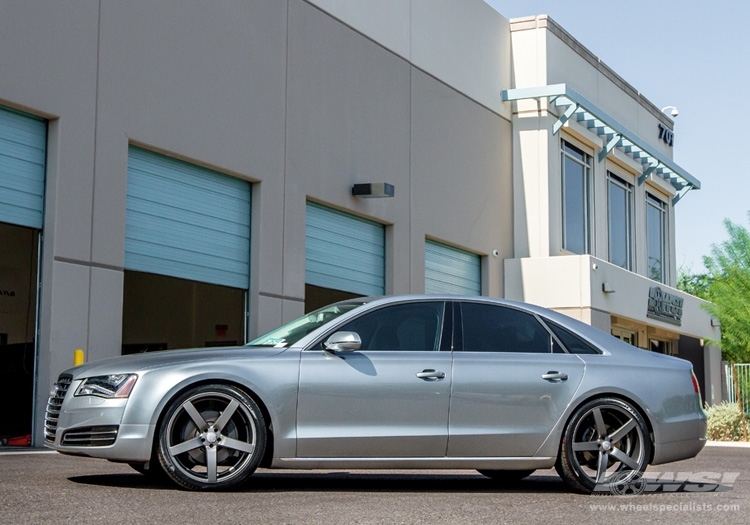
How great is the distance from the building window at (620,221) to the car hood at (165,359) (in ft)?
75.8

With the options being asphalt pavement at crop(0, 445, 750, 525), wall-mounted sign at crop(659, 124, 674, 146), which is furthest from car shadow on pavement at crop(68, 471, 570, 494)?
wall-mounted sign at crop(659, 124, 674, 146)

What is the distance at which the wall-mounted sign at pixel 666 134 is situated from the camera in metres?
35.0

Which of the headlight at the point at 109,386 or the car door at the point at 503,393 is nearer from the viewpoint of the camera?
the headlight at the point at 109,386

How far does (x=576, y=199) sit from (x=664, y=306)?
5.00m

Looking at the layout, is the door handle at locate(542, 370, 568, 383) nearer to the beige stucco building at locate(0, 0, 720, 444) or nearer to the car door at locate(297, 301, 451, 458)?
the car door at locate(297, 301, 451, 458)

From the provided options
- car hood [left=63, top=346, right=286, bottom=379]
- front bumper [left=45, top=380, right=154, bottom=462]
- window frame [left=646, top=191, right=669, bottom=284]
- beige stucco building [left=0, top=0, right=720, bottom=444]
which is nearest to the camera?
front bumper [left=45, top=380, right=154, bottom=462]

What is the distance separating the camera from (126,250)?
1481 cm

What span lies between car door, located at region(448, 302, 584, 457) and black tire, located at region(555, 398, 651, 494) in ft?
0.66

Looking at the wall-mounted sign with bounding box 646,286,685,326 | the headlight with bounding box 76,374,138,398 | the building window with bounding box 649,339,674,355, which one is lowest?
the headlight with bounding box 76,374,138,398

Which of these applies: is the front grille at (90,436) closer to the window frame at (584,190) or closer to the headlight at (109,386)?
the headlight at (109,386)

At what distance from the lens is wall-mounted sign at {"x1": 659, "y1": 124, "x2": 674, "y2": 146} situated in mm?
35031

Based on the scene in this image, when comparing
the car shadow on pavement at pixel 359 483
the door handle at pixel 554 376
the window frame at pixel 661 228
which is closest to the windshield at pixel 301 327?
the car shadow on pavement at pixel 359 483

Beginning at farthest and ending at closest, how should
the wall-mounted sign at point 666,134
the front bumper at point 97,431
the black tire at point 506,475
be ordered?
the wall-mounted sign at point 666,134 → the black tire at point 506,475 → the front bumper at point 97,431

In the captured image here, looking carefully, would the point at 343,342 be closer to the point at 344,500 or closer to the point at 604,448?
the point at 344,500
